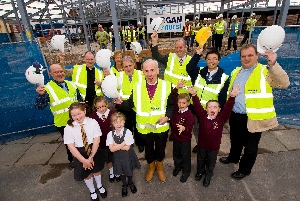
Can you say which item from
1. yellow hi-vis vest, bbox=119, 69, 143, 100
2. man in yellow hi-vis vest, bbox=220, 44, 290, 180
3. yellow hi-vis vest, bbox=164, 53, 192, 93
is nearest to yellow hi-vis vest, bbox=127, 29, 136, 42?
yellow hi-vis vest, bbox=164, 53, 192, 93

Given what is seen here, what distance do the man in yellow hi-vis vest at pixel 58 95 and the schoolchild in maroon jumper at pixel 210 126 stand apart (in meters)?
1.96

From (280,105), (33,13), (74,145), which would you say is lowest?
(280,105)

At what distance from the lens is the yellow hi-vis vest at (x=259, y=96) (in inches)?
96.9

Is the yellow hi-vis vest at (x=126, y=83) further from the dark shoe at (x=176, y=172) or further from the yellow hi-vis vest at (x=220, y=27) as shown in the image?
the yellow hi-vis vest at (x=220, y=27)

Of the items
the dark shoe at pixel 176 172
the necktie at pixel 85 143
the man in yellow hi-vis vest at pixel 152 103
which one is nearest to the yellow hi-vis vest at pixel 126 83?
the man in yellow hi-vis vest at pixel 152 103

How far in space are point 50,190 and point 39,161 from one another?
1.00 metres

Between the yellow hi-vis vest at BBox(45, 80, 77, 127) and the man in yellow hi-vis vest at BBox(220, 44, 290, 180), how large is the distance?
2.51 meters

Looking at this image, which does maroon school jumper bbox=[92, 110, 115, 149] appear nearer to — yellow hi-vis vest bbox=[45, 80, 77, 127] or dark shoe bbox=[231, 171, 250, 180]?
yellow hi-vis vest bbox=[45, 80, 77, 127]

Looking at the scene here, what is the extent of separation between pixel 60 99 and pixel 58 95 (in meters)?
0.07

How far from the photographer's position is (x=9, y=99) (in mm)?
4395

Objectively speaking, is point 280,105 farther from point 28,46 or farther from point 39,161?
point 28,46

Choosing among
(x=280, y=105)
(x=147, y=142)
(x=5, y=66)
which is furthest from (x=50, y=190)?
(x=280, y=105)

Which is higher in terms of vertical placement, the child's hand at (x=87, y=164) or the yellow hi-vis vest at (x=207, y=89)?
the yellow hi-vis vest at (x=207, y=89)

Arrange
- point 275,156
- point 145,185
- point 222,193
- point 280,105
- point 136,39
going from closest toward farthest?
point 222,193, point 145,185, point 275,156, point 280,105, point 136,39
